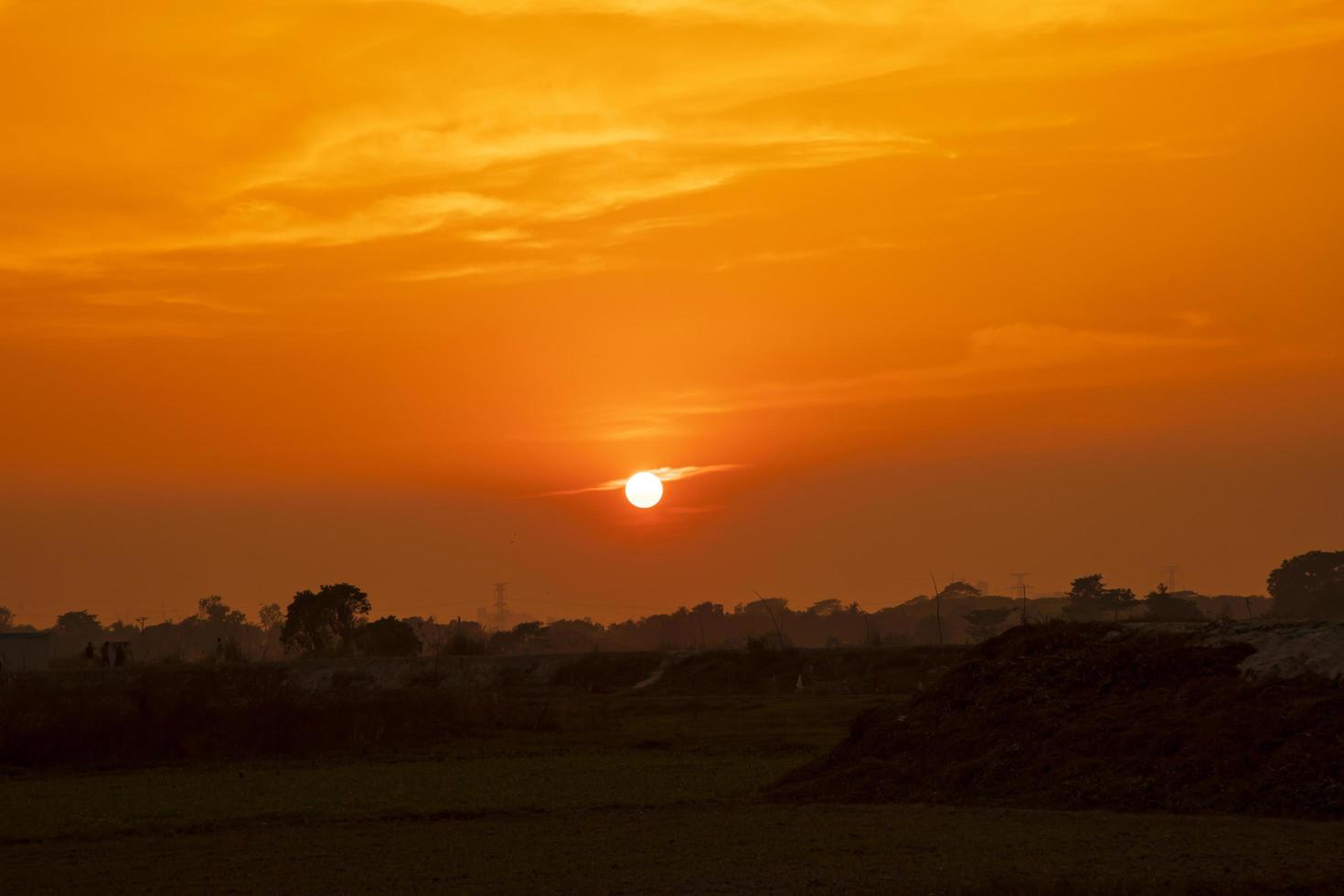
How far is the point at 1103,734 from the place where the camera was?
3044cm

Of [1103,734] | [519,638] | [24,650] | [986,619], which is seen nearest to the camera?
[1103,734]

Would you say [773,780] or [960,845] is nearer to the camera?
[960,845]

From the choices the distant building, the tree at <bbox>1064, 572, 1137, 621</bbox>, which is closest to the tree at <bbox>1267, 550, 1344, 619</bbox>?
the tree at <bbox>1064, 572, 1137, 621</bbox>

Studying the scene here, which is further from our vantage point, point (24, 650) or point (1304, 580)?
point (1304, 580)

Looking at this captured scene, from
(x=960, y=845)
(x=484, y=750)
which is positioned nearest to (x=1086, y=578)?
(x=484, y=750)

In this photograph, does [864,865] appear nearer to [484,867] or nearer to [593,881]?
[593,881]

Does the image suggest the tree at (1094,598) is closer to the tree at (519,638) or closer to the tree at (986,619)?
the tree at (986,619)

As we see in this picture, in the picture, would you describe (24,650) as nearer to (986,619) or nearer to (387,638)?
(387,638)

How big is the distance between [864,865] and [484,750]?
27.4 m

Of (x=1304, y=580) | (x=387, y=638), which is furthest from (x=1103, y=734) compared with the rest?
(x=1304, y=580)

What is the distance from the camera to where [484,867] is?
2281 cm

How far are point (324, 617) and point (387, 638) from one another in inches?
479

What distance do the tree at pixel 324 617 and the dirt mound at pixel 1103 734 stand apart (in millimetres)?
91086

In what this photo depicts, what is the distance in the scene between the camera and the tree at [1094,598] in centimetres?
15750
